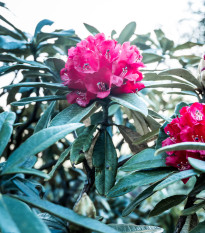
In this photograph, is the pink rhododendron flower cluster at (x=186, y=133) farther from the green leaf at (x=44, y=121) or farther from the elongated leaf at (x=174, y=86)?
the green leaf at (x=44, y=121)

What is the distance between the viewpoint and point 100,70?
35.9 inches

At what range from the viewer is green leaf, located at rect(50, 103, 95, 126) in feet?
2.80

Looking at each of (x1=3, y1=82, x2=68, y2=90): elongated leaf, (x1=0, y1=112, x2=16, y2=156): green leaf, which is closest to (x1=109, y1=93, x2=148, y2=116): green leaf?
(x1=3, y1=82, x2=68, y2=90): elongated leaf

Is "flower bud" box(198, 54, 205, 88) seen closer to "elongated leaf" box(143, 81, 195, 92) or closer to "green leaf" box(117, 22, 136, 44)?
"elongated leaf" box(143, 81, 195, 92)

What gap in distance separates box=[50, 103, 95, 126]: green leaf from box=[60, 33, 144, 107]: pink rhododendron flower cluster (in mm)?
24

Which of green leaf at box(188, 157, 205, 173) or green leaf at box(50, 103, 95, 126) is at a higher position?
green leaf at box(50, 103, 95, 126)

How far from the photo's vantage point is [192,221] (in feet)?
2.80

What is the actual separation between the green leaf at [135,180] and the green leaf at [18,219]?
326 mm

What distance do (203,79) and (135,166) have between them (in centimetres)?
53

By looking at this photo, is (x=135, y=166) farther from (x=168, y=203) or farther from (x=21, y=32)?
(x=21, y=32)

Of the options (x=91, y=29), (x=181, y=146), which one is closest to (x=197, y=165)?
(x=181, y=146)

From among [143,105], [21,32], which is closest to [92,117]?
[143,105]

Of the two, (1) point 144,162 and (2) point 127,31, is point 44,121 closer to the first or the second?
(1) point 144,162

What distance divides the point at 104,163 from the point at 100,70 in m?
0.31
